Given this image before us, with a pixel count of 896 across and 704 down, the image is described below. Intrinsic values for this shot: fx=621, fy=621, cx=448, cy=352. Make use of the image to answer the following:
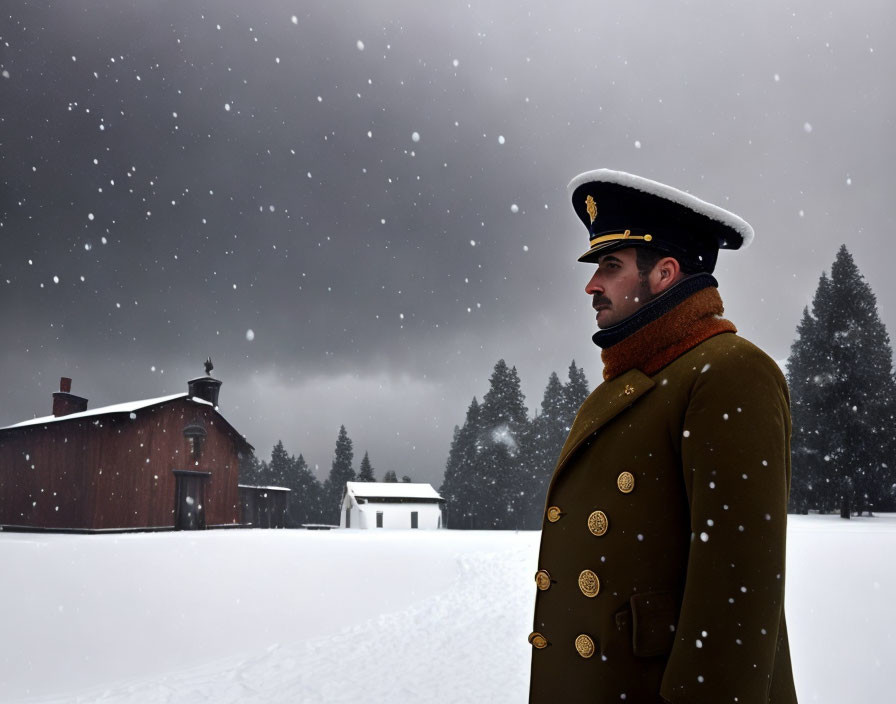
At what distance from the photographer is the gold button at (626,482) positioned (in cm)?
215

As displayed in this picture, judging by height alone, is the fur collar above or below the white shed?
above

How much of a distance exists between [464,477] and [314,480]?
30612 millimetres

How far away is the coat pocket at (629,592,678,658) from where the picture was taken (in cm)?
199

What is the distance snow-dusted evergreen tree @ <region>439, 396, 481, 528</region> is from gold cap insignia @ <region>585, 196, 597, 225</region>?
50.6 meters

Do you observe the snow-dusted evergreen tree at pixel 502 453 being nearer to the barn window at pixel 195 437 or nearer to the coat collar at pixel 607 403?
the barn window at pixel 195 437

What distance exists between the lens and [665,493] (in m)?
2.10

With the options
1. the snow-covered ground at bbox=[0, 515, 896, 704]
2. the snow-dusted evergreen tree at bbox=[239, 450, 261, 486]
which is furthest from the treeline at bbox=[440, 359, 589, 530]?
the snow-dusted evergreen tree at bbox=[239, 450, 261, 486]

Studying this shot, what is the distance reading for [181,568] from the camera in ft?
45.2

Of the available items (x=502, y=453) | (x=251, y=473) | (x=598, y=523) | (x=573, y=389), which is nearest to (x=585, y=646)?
(x=598, y=523)

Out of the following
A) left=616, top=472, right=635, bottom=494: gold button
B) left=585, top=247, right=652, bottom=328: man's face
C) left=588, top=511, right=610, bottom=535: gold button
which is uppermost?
left=585, top=247, right=652, bottom=328: man's face

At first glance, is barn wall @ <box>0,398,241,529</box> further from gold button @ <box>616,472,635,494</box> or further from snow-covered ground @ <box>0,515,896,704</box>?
gold button @ <box>616,472,635,494</box>

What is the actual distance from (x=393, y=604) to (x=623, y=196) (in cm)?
→ 1086

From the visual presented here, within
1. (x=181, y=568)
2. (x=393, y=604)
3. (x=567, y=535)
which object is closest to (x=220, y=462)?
(x=181, y=568)

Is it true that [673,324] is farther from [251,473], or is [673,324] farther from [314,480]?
[251,473]
